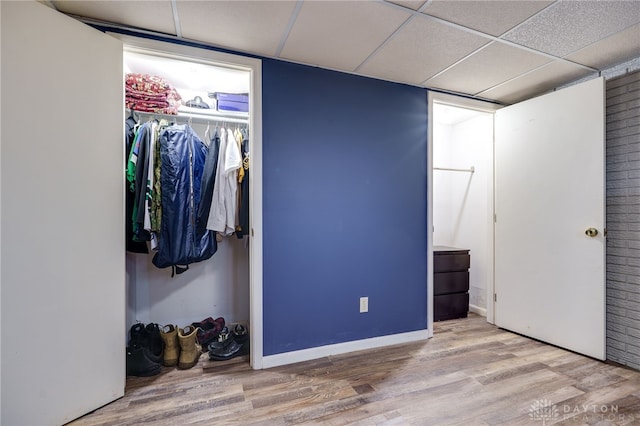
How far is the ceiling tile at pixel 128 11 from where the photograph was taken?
1499 millimetres

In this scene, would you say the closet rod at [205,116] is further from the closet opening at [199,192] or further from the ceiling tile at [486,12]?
the ceiling tile at [486,12]

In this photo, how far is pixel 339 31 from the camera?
5.60 ft

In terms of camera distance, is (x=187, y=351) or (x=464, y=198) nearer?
(x=187, y=351)

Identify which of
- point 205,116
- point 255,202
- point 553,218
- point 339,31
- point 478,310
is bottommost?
point 478,310

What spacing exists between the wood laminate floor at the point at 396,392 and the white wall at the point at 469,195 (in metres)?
1.10

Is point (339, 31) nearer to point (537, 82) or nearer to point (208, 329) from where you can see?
point (537, 82)

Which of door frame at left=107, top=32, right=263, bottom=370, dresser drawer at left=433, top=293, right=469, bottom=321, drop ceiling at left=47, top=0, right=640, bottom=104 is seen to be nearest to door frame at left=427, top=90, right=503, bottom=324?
dresser drawer at left=433, top=293, right=469, bottom=321

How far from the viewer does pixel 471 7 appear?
1.51 meters

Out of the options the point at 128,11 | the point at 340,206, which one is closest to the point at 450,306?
→ the point at 340,206

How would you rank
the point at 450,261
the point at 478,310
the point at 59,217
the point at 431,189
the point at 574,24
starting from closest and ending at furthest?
the point at 59,217, the point at 574,24, the point at 431,189, the point at 450,261, the point at 478,310

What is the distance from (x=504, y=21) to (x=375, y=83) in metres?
0.93

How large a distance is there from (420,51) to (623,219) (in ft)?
6.31

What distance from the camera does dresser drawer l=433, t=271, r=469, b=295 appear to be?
2.94m


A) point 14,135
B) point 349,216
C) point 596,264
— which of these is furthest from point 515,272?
point 14,135
